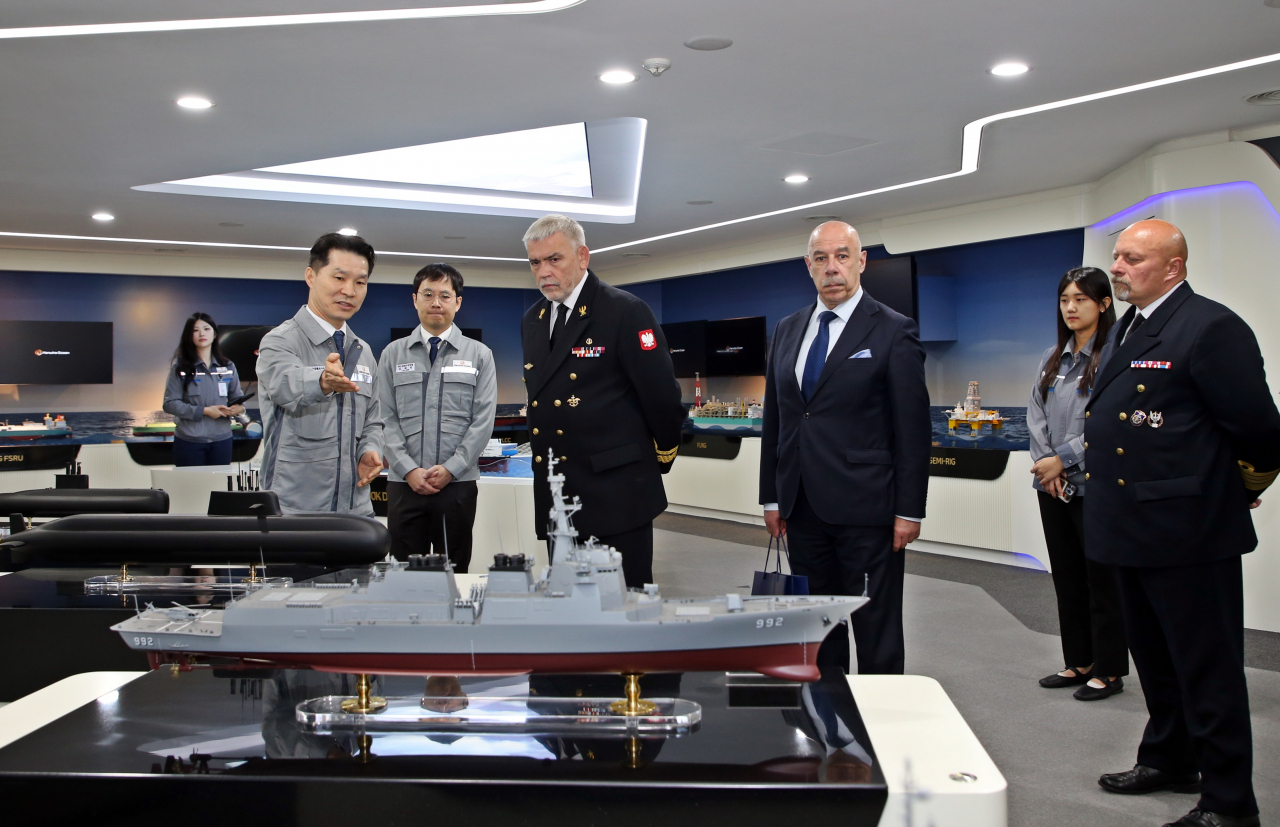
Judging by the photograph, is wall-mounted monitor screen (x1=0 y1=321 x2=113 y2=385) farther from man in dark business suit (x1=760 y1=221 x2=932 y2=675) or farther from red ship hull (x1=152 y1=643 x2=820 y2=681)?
red ship hull (x1=152 y1=643 x2=820 y2=681)

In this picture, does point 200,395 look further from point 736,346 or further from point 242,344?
point 736,346

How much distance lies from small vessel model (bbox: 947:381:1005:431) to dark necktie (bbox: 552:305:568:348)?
5122 mm

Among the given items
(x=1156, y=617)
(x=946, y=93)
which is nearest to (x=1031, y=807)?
(x=1156, y=617)

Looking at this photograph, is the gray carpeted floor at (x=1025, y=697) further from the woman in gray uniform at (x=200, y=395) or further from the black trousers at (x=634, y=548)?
the woman in gray uniform at (x=200, y=395)

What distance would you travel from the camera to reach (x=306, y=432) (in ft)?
8.64

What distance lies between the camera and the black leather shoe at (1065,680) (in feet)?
12.2

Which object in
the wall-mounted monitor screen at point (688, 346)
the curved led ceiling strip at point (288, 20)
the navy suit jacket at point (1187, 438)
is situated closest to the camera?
the navy suit jacket at point (1187, 438)

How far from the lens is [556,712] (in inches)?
54.2

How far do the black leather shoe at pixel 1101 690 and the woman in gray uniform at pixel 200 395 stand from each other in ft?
20.2

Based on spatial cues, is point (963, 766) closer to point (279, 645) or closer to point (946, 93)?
point (279, 645)

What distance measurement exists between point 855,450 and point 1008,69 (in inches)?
111

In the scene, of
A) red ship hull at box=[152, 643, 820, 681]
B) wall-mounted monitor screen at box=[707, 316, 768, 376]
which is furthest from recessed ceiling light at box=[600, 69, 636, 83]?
wall-mounted monitor screen at box=[707, 316, 768, 376]

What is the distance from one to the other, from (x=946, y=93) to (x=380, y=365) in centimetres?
324

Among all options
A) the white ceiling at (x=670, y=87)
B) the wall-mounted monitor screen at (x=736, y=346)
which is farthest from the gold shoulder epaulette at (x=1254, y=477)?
the wall-mounted monitor screen at (x=736, y=346)
